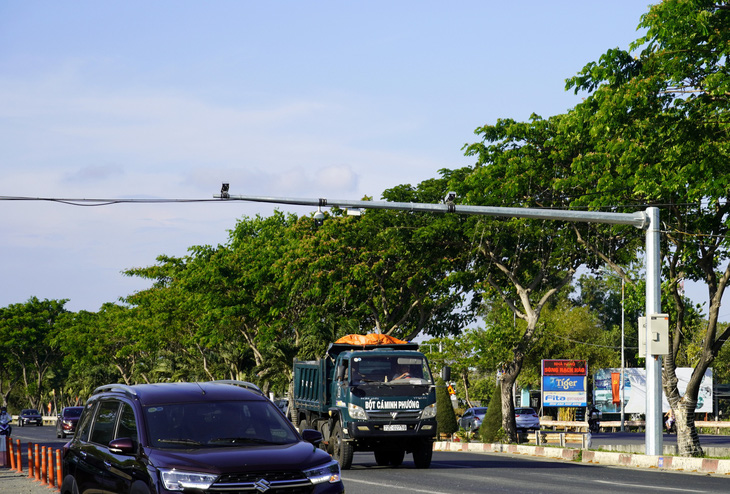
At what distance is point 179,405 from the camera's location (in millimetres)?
9305

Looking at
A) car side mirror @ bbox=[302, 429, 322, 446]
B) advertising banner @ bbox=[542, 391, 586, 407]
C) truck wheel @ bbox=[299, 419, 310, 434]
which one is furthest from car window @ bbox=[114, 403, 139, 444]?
advertising banner @ bbox=[542, 391, 586, 407]

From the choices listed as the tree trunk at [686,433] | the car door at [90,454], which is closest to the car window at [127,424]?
the car door at [90,454]

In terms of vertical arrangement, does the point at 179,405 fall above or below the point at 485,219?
below

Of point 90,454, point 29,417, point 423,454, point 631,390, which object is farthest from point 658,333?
point 29,417

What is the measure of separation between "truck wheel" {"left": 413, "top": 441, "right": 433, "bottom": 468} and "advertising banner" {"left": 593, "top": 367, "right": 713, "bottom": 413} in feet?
134

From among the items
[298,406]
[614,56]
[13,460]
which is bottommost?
[13,460]

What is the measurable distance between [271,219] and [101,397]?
6650cm

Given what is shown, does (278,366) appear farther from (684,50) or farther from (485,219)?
(684,50)

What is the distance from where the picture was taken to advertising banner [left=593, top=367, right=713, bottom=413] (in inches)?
2319

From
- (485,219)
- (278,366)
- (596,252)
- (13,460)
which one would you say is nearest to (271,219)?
(278,366)

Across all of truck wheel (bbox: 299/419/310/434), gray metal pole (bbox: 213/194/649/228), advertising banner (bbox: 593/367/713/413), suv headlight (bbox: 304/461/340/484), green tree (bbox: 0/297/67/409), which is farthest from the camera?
green tree (bbox: 0/297/67/409)

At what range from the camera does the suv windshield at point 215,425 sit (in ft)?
29.3

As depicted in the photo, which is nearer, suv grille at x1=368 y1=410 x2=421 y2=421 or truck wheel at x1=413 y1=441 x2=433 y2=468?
suv grille at x1=368 y1=410 x2=421 y2=421

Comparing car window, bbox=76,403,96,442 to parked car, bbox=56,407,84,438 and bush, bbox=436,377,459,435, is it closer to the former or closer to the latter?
bush, bbox=436,377,459,435
